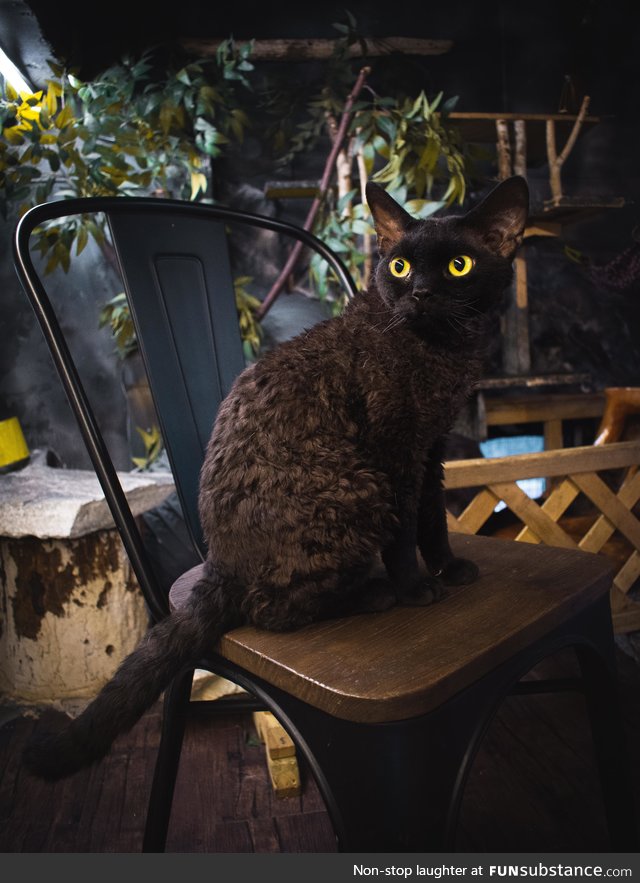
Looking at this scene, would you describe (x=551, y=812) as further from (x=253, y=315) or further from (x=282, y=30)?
(x=282, y=30)

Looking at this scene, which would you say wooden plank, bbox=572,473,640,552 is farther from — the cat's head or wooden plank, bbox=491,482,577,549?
the cat's head

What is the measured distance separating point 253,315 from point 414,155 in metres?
0.84

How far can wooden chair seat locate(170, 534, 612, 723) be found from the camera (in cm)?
58

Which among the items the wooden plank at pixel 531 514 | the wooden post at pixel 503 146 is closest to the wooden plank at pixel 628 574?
the wooden plank at pixel 531 514

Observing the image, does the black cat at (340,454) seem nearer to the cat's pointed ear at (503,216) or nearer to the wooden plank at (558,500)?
the cat's pointed ear at (503,216)

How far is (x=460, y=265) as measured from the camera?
79cm

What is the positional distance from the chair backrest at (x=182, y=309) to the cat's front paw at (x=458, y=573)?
403 millimetres

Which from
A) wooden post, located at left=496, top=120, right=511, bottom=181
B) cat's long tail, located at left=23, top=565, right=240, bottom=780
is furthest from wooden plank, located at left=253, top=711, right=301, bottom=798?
wooden post, located at left=496, top=120, right=511, bottom=181

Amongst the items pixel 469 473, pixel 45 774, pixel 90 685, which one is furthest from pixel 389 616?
pixel 90 685

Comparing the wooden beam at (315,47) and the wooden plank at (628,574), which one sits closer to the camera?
the wooden plank at (628,574)

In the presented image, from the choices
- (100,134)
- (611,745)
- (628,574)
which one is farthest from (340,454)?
(100,134)

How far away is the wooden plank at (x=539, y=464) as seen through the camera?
65.4 inches

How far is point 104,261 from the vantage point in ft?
8.46

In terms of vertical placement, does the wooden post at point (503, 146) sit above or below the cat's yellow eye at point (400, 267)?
above
